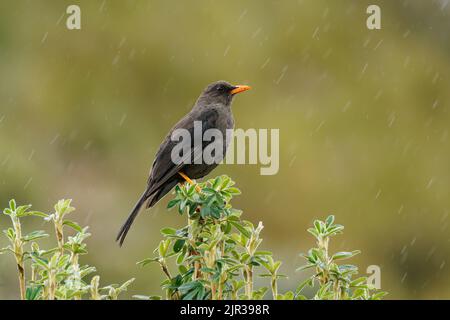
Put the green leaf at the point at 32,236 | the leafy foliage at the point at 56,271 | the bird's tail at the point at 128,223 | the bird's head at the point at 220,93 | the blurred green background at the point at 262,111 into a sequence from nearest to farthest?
1. the leafy foliage at the point at 56,271
2. the green leaf at the point at 32,236
3. the bird's tail at the point at 128,223
4. the bird's head at the point at 220,93
5. the blurred green background at the point at 262,111

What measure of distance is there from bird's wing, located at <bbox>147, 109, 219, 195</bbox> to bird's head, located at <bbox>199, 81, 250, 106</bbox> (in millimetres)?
333

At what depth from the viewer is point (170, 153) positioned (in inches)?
186

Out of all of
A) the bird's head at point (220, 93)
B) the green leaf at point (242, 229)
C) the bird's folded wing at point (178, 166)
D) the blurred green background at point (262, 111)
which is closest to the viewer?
the green leaf at point (242, 229)

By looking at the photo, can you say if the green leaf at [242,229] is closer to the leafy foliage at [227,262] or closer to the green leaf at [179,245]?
the leafy foliage at [227,262]

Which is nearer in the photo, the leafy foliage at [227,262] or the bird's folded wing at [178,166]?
the leafy foliage at [227,262]

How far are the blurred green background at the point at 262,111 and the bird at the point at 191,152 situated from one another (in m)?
2.61

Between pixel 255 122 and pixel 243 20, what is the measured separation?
73.0 inches

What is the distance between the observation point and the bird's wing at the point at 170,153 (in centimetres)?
448

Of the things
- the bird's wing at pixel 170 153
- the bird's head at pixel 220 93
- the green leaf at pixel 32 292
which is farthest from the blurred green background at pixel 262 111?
the green leaf at pixel 32 292

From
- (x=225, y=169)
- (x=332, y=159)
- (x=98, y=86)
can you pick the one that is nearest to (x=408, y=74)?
(x=332, y=159)

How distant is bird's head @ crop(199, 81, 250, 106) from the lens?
5754 mm

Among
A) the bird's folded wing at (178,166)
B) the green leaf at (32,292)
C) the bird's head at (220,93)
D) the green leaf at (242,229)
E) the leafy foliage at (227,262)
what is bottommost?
the green leaf at (32,292)

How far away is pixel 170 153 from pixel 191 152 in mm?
182

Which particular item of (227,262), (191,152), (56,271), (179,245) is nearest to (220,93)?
(191,152)
